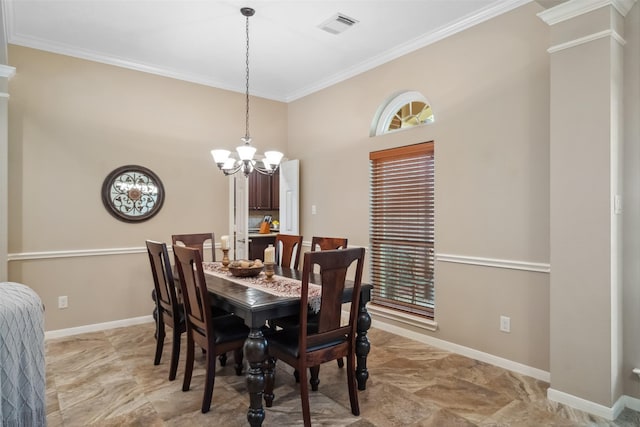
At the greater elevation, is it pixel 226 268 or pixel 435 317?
pixel 226 268

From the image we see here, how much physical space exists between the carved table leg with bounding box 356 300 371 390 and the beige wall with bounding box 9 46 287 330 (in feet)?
9.27

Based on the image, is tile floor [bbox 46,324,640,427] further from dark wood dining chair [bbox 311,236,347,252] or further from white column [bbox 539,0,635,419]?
dark wood dining chair [bbox 311,236,347,252]

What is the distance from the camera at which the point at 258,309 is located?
2.16 metres

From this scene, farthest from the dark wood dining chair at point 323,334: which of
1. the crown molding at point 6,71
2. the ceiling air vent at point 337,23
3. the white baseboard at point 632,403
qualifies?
the crown molding at point 6,71

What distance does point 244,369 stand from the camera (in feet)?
10.0

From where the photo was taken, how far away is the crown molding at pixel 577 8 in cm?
237

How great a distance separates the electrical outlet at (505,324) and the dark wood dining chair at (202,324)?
205 cm

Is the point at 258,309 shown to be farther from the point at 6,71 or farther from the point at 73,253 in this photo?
the point at 6,71

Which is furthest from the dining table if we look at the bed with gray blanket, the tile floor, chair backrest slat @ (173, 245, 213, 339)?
the bed with gray blanket

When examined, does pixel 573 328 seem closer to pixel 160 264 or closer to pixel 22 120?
pixel 160 264

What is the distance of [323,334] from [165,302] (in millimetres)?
1464

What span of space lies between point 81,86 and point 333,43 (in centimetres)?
266

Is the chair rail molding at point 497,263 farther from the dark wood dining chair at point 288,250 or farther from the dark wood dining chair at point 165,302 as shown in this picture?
the dark wood dining chair at point 165,302

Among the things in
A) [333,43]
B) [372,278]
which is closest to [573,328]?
[372,278]
